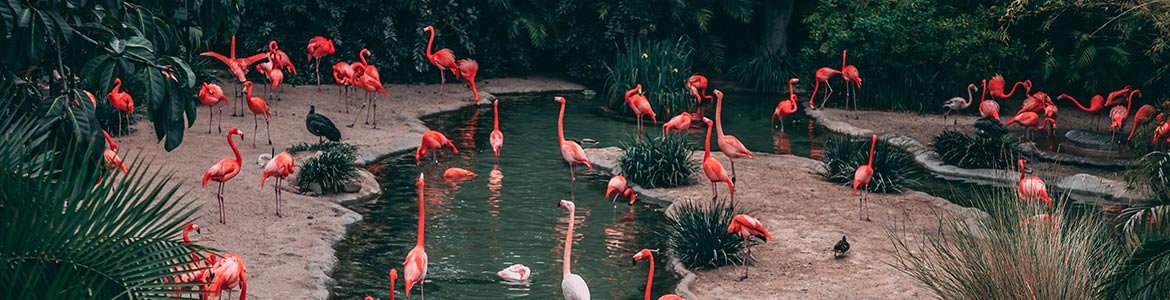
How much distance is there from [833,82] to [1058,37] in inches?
121

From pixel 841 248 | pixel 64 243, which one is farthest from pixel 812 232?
pixel 64 243

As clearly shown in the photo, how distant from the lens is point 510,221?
1055 cm

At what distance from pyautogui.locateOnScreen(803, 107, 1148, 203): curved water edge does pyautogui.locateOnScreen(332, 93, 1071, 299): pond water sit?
1.01 ft

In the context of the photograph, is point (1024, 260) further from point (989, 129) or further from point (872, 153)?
point (989, 129)

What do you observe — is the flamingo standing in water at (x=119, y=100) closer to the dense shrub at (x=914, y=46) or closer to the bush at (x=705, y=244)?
the bush at (x=705, y=244)

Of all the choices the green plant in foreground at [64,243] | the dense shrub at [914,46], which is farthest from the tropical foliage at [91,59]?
the dense shrub at [914,46]

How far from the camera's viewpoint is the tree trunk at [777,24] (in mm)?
20516

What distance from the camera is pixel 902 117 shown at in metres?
17.0

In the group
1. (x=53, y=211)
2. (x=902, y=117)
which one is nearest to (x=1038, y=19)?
(x=902, y=117)

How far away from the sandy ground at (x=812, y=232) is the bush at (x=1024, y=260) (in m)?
0.44

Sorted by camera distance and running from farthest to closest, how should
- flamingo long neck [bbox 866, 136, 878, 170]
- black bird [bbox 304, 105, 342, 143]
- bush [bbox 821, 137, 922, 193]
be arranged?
black bird [bbox 304, 105, 342, 143]
bush [bbox 821, 137, 922, 193]
flamingo long neck [bbox 866, 136, 878, 170]

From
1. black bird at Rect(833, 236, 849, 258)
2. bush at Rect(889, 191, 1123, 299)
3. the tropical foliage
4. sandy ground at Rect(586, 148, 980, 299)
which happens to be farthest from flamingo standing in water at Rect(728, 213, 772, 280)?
the tropical foliage

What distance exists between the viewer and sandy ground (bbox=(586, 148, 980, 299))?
27.6 ft

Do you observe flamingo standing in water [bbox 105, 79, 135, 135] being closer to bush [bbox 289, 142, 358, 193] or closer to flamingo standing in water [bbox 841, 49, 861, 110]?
bush [bbox 289, 142, 358, 193]
